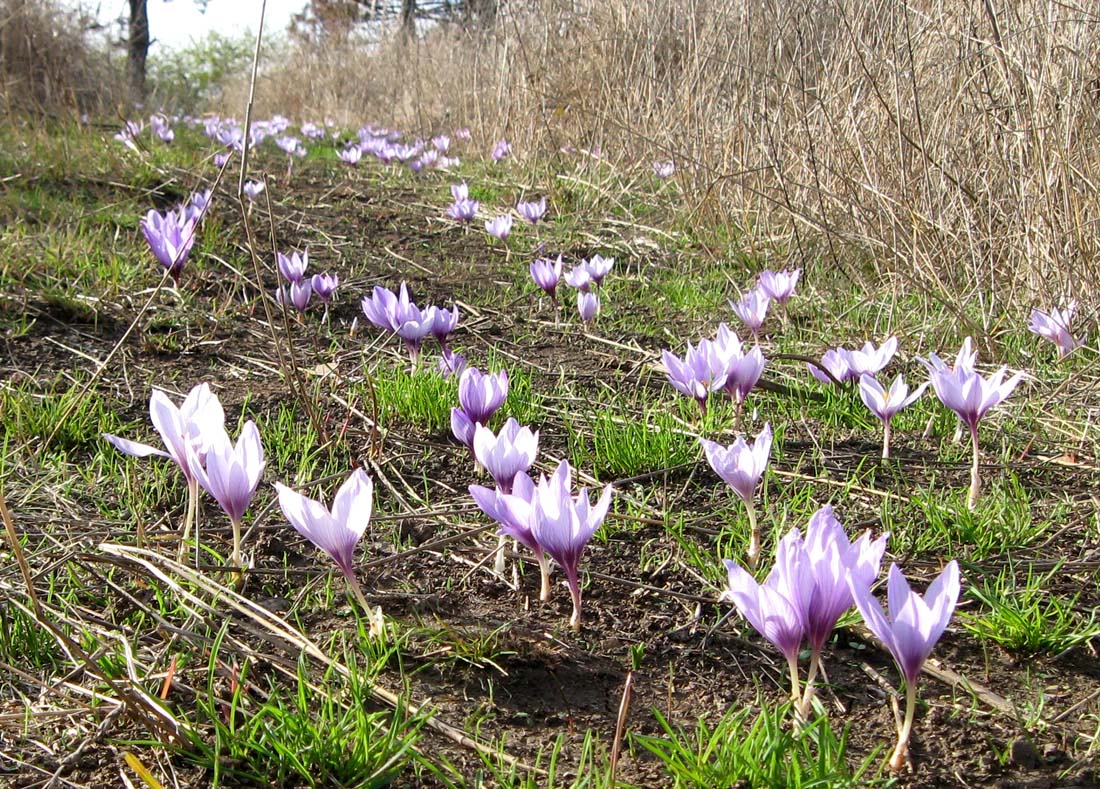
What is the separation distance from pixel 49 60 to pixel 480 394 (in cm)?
989

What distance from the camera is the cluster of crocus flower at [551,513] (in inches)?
51.9

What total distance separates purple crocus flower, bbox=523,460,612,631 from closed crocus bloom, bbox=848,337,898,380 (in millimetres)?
1156

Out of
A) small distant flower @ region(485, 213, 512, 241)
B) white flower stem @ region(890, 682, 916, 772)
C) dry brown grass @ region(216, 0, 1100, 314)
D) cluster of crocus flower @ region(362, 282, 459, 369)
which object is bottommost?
small distant flower @ region(485, 213, 512, 241)

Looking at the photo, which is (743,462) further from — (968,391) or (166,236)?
(166,236)

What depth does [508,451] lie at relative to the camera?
1.56 m

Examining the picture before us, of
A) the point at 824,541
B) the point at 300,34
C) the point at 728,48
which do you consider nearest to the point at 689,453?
the point at 824,541

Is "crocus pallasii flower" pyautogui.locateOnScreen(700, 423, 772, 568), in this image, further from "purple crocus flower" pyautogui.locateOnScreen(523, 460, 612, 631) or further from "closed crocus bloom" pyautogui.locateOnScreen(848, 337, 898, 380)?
"closed crocus bloom" pyautogui.locateOnScreen(848, 337, 898, 380)

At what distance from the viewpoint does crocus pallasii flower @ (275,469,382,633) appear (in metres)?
1.27

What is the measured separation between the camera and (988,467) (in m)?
2.14

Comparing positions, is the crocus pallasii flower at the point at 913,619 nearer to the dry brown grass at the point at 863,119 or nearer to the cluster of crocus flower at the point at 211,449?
the cluster of crocus flower at the point at 211,449

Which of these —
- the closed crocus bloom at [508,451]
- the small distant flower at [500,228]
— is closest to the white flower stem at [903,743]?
the closed crocus bloom at [508,451]

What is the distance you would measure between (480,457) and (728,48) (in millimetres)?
4031

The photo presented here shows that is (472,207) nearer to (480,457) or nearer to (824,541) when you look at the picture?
(480,457)

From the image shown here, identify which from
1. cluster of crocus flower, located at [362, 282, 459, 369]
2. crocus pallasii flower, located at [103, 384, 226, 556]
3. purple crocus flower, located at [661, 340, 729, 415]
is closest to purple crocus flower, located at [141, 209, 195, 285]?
cluster of crocus flower, located at [362, 282, 459, 369]
